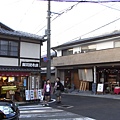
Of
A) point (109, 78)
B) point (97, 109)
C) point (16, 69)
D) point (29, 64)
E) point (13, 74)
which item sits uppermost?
point (29, 64)

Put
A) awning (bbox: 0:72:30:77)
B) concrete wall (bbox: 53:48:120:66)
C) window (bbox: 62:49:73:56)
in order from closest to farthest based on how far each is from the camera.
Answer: awning (bbox: 0:72:30:77) < concrete wall (bbox: 53:48:120:66) < window (bbox: 62:49:73:56)

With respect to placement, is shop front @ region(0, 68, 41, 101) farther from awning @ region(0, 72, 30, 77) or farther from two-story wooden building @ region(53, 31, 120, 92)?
two-story wooden building @ region(53, 31, 120, 92)

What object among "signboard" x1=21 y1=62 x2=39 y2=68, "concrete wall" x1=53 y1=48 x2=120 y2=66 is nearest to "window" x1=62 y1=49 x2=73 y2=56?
"concrete wall" x1=53 y1=48 x2=120 y2=66

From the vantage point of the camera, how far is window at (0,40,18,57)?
664 inches

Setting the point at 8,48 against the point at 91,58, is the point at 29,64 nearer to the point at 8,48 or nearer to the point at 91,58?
the point at 8,48

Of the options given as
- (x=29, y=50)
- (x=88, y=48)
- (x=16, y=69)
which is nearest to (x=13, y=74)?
(x=16, y=69)

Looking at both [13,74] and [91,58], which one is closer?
[13,74]

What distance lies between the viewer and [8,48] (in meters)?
17.1

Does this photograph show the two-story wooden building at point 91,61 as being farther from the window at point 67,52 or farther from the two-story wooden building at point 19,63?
the two-story wooden building at point 19,63

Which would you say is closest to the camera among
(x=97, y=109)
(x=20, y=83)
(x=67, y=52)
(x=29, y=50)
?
(x=97, y=109)

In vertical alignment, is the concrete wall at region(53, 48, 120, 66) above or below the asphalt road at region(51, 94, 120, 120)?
above

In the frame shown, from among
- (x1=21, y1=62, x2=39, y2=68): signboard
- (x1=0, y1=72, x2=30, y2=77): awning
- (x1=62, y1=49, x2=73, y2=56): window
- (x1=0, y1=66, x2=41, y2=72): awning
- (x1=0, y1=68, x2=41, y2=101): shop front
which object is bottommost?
(x1=0, y1=68, x2=41, y2=101): shop front

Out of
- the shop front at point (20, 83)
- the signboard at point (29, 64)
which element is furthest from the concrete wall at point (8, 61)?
the shop front at point (20, 83)

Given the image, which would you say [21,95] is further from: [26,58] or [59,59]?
[59,59]
